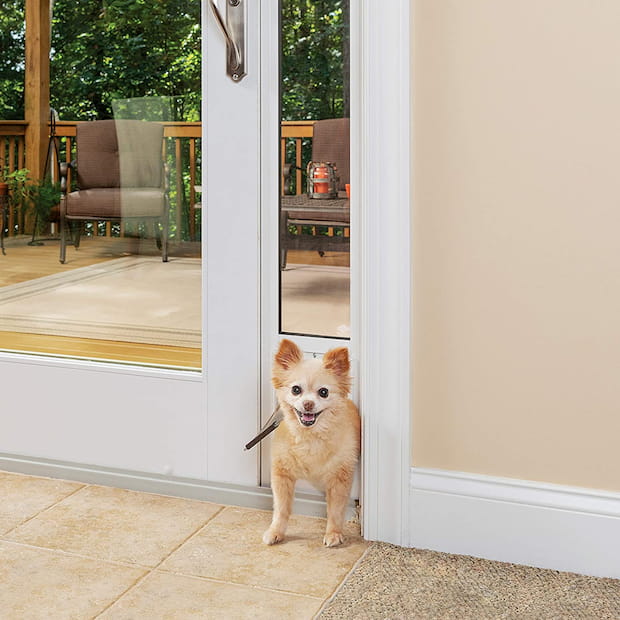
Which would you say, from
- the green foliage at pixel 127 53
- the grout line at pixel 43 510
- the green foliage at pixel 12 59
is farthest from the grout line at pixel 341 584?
the green foliage at pixel 12 59

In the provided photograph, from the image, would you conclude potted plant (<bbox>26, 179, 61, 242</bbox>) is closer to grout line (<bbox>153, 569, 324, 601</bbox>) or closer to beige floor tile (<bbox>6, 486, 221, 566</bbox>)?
beige floor tile (<bbox>6, 486, 221, 566</bbox>)

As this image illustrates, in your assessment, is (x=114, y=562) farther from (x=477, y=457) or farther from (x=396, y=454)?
(x=477, y=457)

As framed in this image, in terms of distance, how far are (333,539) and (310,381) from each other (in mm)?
351

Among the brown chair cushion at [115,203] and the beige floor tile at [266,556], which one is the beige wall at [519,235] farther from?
the brown chair cushion at [115,203]

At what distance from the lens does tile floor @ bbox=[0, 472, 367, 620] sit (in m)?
1.67

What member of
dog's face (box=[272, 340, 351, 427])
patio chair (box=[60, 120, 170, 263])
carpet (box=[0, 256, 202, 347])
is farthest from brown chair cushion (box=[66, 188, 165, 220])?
dog's face (box=[272, 340, 351, 427])

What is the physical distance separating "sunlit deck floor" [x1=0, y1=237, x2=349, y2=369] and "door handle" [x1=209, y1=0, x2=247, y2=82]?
1.43 ft

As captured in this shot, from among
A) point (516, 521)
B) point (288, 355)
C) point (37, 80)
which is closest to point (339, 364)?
point (288, 355)

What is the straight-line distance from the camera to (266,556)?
1887 mm

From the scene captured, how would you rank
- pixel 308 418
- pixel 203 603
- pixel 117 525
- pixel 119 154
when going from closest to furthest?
pixel 203 603 < pixel 308 418 < pixel 117 525 < pixel 119 154

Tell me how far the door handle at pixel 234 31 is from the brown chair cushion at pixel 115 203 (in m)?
0.36

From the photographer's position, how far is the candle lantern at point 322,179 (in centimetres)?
201

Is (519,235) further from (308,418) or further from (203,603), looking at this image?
(203,603)

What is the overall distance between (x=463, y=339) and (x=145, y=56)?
1.00 metres
